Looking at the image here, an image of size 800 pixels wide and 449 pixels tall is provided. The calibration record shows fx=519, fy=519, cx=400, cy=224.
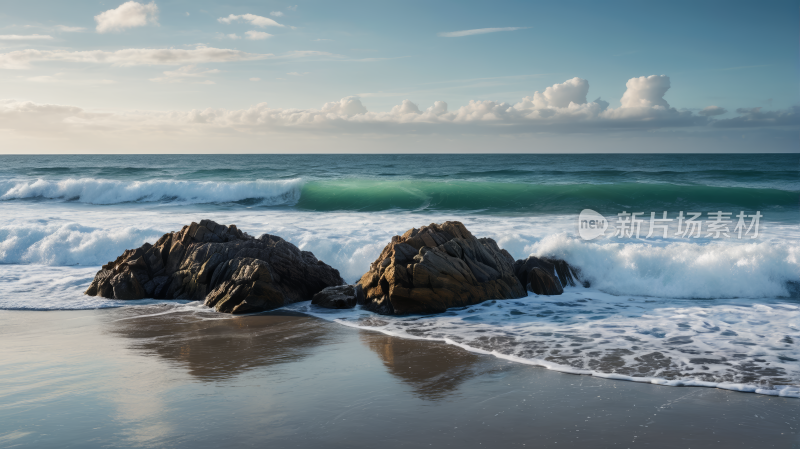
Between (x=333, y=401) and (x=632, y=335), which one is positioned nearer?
(x=333, y=401)

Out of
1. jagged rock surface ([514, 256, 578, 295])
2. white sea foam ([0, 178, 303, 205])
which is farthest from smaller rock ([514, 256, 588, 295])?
white sea foam ([0, 178, 303, 205])

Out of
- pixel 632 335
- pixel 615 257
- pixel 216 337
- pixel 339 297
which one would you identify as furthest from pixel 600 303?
pixel 216 337

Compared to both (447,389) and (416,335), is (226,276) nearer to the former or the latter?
(416,335)

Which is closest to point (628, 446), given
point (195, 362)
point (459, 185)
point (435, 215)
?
point (195, 362)

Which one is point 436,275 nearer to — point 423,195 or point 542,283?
point 542,283

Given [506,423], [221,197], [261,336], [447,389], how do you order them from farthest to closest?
[221,197] < [261,336] < [447,389] < [506,423]

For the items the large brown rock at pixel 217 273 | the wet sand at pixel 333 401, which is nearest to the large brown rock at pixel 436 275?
the large brown rock at pixel 217 273

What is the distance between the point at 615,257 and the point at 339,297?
193 inches

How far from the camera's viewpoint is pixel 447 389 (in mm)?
4301

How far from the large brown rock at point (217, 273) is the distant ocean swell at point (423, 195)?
445 inches

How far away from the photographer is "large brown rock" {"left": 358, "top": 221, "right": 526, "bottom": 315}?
23.3 feet

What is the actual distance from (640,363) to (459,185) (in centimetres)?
1964

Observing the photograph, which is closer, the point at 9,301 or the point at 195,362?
the point at 195,362

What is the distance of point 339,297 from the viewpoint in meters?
7.49
